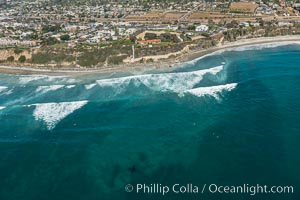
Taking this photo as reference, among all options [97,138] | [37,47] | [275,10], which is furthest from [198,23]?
[97,138]

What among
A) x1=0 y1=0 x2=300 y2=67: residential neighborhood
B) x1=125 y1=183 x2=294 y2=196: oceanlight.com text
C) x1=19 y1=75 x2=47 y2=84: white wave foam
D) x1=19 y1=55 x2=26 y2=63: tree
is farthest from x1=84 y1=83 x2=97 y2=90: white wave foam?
x1=125 y1=183 x2=294 y2=196: oceanlight.com text

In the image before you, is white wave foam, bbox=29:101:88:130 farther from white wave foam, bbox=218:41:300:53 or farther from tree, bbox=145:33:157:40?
white wave foam, bbox=218:41:300:53

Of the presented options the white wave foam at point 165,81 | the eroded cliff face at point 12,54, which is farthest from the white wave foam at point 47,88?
the eroded cliff face at point 12,54

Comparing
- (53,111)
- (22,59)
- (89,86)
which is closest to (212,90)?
(89,86)

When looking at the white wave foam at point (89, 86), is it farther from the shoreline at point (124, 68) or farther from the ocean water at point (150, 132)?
the shoreline at point (124, 68)

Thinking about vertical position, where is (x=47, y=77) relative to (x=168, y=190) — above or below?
above

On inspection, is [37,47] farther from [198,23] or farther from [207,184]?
[207,184]
